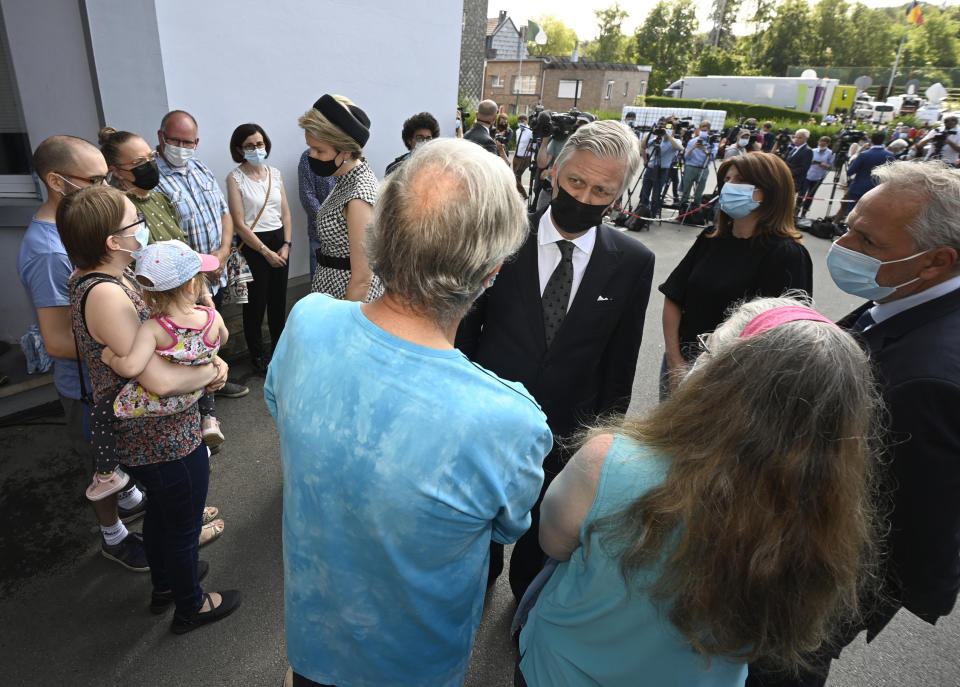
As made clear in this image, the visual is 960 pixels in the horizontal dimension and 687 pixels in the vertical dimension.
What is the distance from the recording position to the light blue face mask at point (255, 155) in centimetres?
398

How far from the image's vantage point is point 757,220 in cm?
257

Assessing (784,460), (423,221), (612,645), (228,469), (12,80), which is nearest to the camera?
(784,460)

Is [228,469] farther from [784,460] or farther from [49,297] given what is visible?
[784,460]

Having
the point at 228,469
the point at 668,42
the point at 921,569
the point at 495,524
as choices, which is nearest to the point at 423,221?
the point at 495,524

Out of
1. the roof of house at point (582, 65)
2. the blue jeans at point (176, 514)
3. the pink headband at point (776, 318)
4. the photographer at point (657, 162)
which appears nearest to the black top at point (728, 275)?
the pink headband at point (776, 318)

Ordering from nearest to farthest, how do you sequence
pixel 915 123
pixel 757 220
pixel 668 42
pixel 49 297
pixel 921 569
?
pixel 921 569 → pixel 49 297 → pixel 757 220 → pixel 915 123 → pixel 668 42

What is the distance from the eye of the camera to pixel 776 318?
Result: 100 centimetres

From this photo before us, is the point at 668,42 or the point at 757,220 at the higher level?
the point at 668,42

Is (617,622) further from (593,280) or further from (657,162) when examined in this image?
(657,162)

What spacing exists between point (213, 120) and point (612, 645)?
4.58 meters

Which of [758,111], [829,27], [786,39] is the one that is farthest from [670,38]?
[758,111]

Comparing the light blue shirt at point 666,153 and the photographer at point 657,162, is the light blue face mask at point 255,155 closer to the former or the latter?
the photographer at point 657,162

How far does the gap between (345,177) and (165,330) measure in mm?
1156

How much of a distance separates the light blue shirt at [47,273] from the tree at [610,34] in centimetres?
8093
